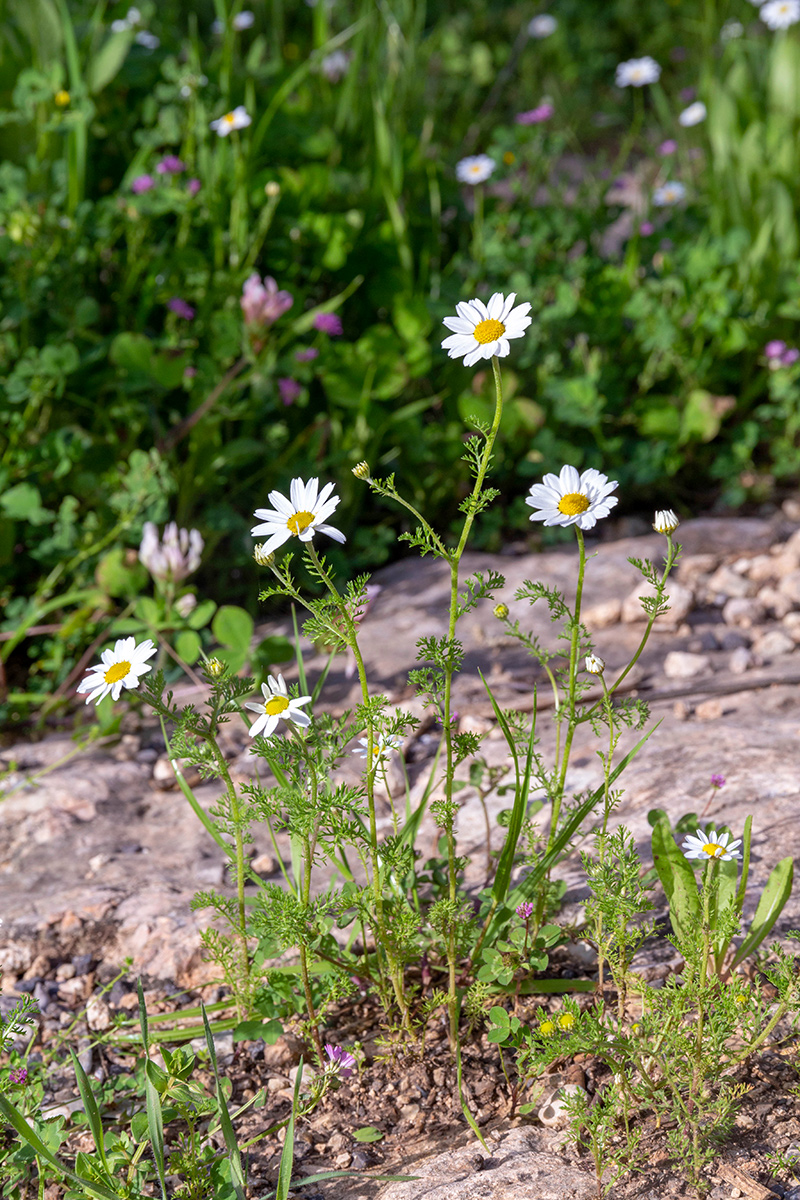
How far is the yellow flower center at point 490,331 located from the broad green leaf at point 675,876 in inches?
28.1

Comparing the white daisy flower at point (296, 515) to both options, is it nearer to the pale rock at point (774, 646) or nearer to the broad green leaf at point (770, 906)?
the broad green leaf at point (770, 906)

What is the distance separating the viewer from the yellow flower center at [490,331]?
128cm

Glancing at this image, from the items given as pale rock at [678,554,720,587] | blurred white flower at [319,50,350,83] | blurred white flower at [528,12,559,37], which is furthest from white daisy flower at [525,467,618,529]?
blurred white flower at [528,12,559,37]

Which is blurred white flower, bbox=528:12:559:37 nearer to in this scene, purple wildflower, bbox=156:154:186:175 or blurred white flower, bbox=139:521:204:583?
purple wildflower, bbox=156:154:186:175

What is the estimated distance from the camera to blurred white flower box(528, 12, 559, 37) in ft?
17.6

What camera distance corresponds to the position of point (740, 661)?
2305 mm

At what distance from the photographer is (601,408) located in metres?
2.92

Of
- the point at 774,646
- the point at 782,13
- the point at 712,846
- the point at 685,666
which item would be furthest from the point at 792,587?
the point at 782,13

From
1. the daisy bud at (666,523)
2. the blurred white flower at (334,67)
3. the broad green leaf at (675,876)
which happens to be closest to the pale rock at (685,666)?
the broad green leaf at (675,876)

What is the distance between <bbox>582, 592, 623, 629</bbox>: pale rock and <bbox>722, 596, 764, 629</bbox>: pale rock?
267 mm

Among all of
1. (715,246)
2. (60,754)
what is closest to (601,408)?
(715,246)

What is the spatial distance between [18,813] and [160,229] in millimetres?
1821

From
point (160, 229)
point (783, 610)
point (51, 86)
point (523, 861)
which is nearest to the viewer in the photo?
point (523, 861)

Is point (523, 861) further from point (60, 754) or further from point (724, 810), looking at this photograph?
point (60, 754)
